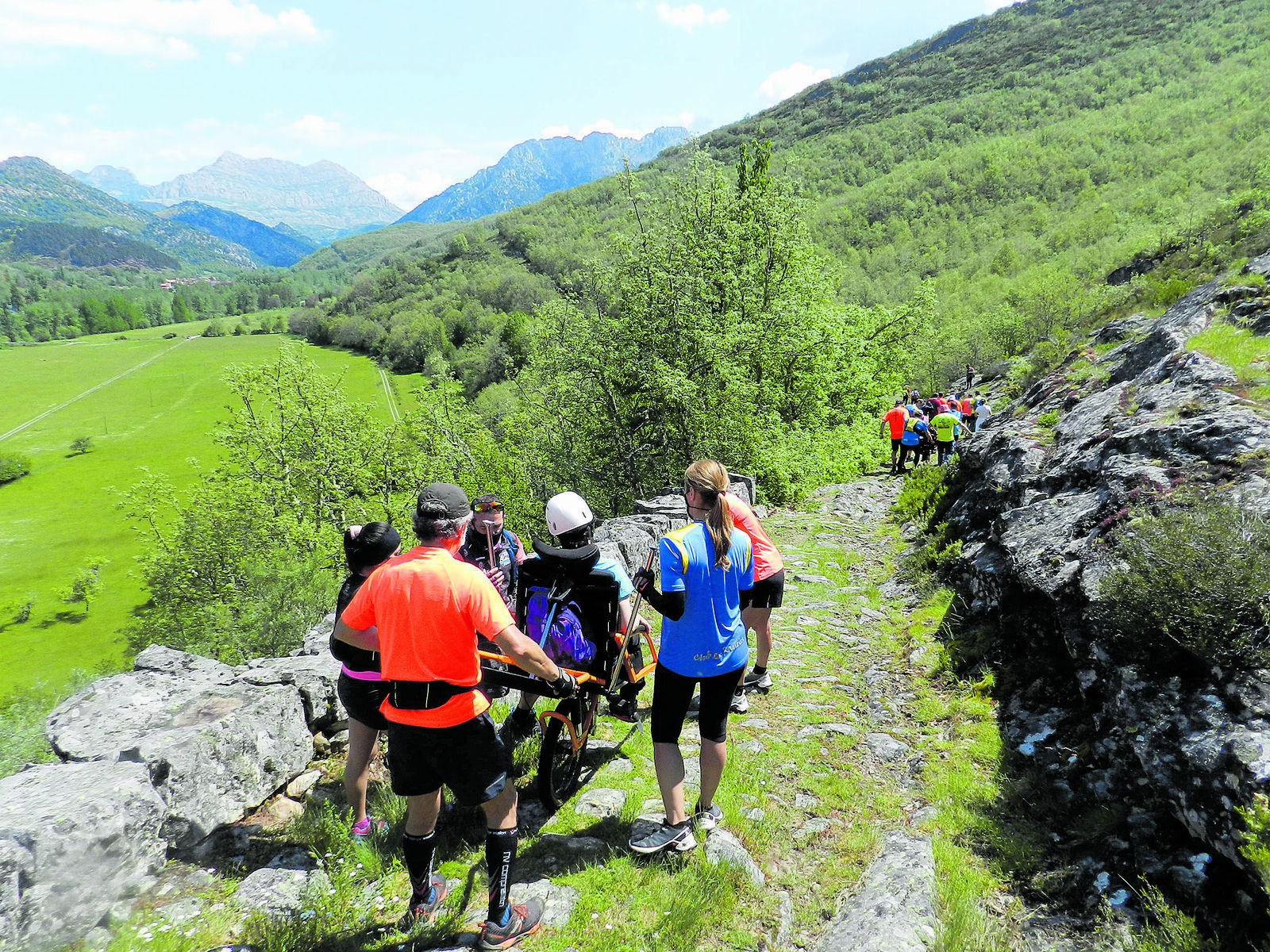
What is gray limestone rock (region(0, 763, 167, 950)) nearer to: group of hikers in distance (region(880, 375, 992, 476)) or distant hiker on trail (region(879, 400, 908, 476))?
group of hikers in distance (region(880, 375, 992, 476))

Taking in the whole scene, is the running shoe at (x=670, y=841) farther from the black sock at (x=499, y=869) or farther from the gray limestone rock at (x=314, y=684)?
the gray limestone rock at (x=314, y=684)

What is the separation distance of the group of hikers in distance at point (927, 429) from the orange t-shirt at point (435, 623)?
14434 mm

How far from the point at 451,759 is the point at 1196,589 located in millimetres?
5247

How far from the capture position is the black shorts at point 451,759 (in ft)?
11.7

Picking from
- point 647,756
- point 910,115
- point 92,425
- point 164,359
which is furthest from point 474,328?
point 910,115

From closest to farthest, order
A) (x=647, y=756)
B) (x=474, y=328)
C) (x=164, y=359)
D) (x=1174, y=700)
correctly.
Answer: (x=1174, y=700)
(x=647, y=756)
(x=474, y=328)
(x=164, y=359)

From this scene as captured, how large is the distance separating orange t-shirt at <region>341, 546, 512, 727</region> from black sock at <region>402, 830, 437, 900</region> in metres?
0.86

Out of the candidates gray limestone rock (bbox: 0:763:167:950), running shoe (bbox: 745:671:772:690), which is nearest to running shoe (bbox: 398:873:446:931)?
gray limestone rock (bbox: 0:763:167:950)

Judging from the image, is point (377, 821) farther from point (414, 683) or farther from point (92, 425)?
point (92, 425)

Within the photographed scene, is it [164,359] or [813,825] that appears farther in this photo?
[164,359]

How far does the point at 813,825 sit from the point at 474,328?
126804 mm

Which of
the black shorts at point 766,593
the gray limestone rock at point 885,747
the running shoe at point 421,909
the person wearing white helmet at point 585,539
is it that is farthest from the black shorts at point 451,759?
the gray limestone rock at point 885,747

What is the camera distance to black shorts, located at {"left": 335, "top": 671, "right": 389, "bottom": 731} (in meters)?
4.38

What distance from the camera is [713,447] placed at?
54.0 feet
